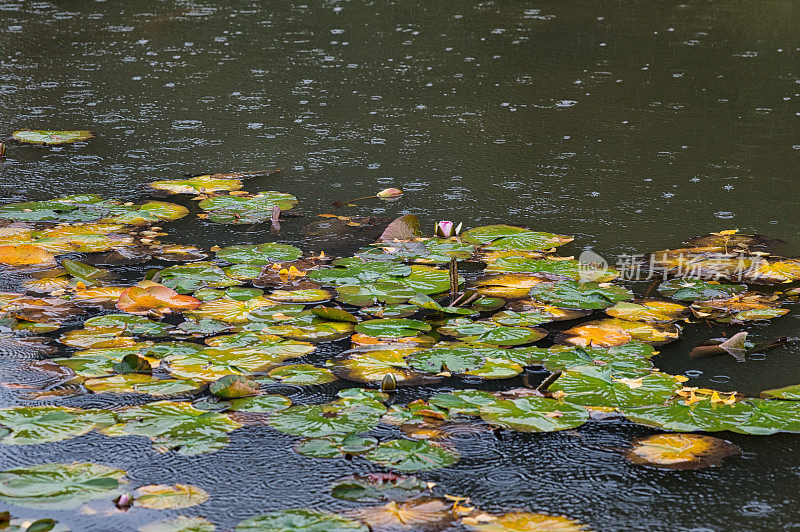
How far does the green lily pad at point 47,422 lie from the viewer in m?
1.77

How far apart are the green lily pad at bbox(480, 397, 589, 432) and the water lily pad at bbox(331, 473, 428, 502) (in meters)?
0.30

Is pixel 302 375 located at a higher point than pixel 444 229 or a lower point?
lower

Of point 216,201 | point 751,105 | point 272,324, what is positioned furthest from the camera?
point 751,105

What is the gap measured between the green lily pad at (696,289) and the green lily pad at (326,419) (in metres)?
1.12

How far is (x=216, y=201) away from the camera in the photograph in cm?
347

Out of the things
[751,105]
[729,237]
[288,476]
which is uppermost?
[751,105]

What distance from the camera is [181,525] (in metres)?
1.48

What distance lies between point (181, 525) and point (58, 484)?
28 centimetres

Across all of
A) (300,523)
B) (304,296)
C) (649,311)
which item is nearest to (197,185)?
(304,296)

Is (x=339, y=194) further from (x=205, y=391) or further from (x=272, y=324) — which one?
(x=205, y=391)

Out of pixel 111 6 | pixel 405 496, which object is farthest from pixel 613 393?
pixel 111 6

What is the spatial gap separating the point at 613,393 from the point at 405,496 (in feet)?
2.02

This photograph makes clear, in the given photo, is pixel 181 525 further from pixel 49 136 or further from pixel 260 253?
pixel 49 136

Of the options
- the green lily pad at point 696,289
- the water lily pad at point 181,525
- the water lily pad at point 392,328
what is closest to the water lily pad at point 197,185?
the water lily pad at point 392,328
